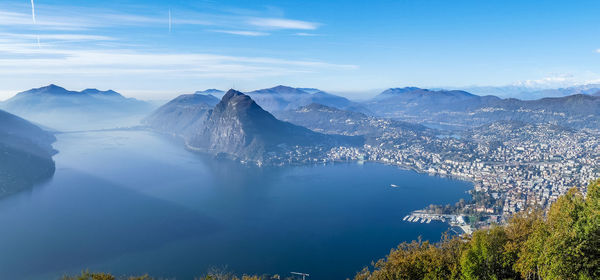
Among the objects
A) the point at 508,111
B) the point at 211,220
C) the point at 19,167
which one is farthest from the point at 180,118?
the point at 508,111

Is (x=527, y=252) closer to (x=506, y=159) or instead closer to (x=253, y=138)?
(x=506, y=159)

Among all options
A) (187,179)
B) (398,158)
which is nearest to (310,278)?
(187,179)

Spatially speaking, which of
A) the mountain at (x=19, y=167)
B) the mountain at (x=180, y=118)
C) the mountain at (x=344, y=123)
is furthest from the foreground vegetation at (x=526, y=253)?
the mountain at (x=180, y=118)

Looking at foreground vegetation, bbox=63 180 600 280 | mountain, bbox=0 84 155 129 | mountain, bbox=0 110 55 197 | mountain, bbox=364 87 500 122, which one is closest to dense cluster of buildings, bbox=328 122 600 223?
foreground vegetation, bbox=63 180 600 280

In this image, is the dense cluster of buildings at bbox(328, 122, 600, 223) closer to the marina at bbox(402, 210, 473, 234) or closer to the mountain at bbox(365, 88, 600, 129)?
the marina at bbox(402, 210, 473, 234)

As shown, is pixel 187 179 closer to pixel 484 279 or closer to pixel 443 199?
pixel 443 199

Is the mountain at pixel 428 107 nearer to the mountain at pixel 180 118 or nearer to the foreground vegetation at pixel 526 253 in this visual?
the mountain at pixel 180 118
